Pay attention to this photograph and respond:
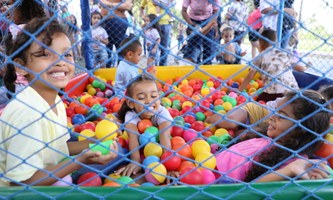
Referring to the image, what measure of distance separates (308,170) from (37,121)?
2.58 ft

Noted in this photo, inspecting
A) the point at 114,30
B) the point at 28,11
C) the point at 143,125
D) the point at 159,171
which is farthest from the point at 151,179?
the point at 114,30

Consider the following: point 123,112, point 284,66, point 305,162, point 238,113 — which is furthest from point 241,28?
point 305,162

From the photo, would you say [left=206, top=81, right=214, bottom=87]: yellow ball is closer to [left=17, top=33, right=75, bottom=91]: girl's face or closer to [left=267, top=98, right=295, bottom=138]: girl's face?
[left=267, top=98, right=295, bottom=138]: girl's face

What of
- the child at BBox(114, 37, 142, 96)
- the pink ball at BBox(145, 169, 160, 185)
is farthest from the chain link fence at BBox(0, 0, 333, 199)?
the child at BBox(114, 37, 142, 96)

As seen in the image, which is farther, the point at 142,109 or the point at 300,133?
the point at 142,109

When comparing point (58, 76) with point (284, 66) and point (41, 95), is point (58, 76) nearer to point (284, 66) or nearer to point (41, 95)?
point (41, 95)

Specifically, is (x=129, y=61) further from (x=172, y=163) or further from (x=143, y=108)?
(x=172, y=163)

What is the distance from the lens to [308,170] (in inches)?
38.5

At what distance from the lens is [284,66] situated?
2.36 m

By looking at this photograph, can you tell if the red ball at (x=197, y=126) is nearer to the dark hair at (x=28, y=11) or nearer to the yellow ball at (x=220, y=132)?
the yellow ball at (x=220, y=132)

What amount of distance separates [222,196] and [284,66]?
1.67m

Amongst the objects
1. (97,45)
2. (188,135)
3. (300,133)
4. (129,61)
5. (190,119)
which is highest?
(97,45)

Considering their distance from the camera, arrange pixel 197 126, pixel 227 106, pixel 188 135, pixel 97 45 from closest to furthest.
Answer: pixel 188 135 < pixel 197 126 < pixel 227 106 < pixel 97 45

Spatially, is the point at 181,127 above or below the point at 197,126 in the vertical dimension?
below
